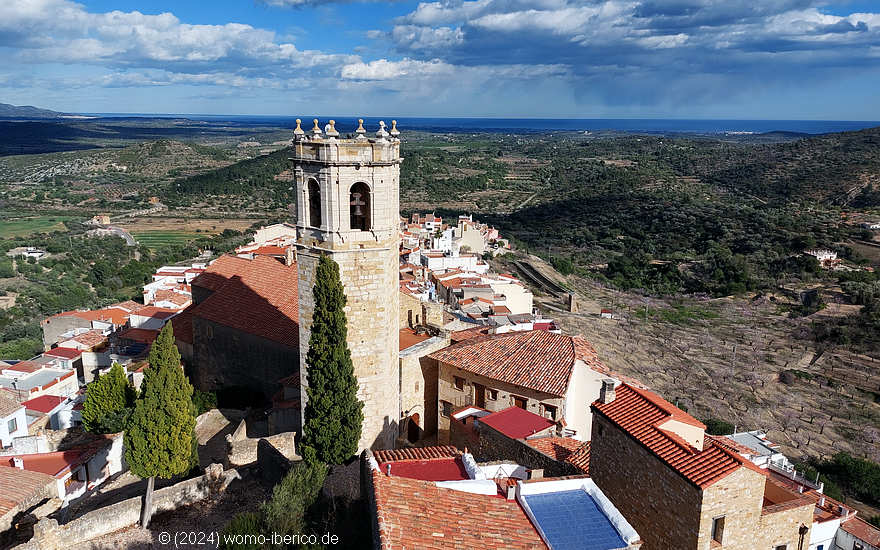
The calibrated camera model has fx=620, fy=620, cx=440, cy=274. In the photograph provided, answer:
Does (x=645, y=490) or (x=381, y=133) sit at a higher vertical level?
(x=381, y=133)

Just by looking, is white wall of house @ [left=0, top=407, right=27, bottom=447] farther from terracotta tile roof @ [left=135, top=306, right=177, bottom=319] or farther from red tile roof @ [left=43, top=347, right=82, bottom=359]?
Answer: terracotta tile roof @ [left=135, top=306, right=177, bottom=319]

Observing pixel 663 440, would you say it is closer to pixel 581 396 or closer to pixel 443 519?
pixel 443 519

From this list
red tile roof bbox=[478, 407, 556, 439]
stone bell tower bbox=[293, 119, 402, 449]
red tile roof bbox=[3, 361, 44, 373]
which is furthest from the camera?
red tile roof bbox=[3, 361, 44, 373]

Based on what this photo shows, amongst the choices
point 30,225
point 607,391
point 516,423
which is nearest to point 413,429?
point 516,423

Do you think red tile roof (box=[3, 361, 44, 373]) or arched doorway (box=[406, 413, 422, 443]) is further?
red tile roof (box=[3, 361, 44, 373])

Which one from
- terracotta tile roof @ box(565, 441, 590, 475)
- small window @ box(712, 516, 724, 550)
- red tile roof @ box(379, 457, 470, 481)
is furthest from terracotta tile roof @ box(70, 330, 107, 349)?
small window @ box(712, 516, 724, 550)

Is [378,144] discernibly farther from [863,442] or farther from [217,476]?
[863,442]

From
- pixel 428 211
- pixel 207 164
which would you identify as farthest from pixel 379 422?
pixel 207 164
